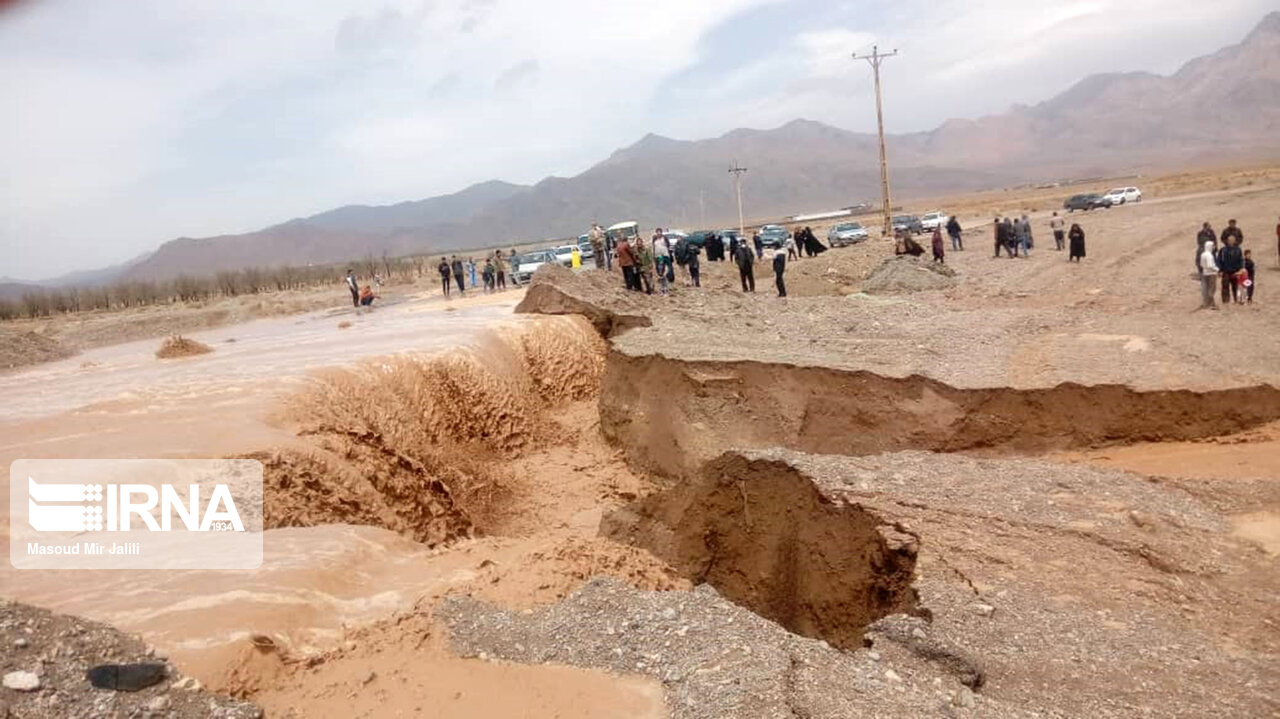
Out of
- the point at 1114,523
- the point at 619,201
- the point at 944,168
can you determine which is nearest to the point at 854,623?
the point at 1114,523

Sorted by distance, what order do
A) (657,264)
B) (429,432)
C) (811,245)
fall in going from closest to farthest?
(429,432), (657,264), (811,245)

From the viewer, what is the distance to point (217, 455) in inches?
328

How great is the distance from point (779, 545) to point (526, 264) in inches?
1069

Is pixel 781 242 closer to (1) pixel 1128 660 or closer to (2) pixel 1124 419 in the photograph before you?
(2) pixel 1124 419

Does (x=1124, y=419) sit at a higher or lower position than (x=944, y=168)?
lower

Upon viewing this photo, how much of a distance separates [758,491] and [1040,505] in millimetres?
2564

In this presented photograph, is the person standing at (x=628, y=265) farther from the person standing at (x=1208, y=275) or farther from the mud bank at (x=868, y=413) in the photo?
the person standing at (x=1208, y=275)

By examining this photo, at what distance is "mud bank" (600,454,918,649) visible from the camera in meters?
7.13

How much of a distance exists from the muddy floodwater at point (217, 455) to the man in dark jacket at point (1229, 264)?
40.4ft

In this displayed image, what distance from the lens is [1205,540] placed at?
663 cm

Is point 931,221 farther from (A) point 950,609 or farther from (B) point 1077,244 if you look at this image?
(A) point 950,609

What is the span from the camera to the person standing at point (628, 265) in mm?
19594

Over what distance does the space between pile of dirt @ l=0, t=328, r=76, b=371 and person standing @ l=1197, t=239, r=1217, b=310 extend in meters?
25.6

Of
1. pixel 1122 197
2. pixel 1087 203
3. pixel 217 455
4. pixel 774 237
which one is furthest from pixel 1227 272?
pixel 1122 197
